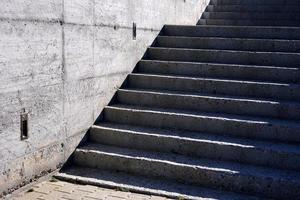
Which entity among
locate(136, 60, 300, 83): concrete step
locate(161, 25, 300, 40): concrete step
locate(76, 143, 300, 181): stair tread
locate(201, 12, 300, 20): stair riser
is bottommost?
locate(76, 143, 300, 181): stair tread

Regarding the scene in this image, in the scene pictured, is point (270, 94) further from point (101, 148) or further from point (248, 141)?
point (101, 148)

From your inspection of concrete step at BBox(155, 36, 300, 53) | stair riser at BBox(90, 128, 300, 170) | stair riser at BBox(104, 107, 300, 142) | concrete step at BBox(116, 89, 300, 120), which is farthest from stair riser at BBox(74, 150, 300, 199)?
concrete step at BBox(155, 36, 300, 53)

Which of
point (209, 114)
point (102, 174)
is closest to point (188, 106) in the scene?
point (209, 114)

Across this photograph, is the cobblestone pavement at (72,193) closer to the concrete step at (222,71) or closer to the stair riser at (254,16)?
the concrete step at (222,71)

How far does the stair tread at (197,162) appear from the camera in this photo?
4.57 metres

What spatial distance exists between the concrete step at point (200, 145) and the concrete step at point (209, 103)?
0.55m

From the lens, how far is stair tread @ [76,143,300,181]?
4.57 metres

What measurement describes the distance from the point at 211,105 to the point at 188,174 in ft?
4.37

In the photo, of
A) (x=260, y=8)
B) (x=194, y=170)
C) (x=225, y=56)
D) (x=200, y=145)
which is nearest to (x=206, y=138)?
(x=200, y=145)

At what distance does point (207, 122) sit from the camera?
545 cm

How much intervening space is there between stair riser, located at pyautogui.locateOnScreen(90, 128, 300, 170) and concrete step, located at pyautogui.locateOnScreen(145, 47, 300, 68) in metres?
2.02

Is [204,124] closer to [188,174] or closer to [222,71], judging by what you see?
[188,174]

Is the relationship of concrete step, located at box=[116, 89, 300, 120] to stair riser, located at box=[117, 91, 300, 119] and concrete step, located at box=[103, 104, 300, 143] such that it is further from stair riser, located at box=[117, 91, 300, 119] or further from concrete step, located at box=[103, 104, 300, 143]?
concrete step, located at box=[103, 104, 300, 143]

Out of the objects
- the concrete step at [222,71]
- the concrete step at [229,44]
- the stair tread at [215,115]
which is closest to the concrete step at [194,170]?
the stair tread at [215,115]
